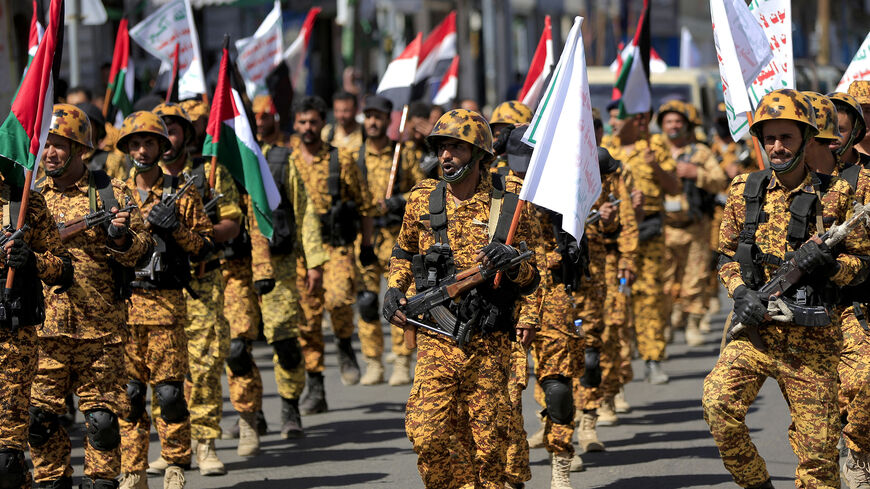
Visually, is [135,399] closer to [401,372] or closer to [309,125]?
[309,125]

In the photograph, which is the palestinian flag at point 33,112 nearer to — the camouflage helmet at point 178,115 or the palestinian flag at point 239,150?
the camouflage helmet at point 178,115

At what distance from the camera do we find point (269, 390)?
12.4m

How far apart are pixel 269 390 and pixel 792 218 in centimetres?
655

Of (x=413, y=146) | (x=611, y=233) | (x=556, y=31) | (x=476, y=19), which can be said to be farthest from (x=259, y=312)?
(x=556, y=31)

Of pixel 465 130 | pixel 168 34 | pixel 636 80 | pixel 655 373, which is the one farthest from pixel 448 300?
pixel 168 34

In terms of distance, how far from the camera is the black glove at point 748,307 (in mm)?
6500

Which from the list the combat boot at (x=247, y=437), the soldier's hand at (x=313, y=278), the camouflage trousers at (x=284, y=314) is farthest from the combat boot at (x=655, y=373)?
the combat boot at (x=247, y=437)

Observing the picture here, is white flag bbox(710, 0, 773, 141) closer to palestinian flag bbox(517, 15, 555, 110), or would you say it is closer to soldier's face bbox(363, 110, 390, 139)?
palestinian flag bbox(517, 15, 555, 110)

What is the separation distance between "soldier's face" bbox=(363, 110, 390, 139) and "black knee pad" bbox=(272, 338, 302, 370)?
11.0 ft

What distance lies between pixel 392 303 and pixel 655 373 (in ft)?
19.5

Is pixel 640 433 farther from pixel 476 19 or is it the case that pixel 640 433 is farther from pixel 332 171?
pixel 476 19

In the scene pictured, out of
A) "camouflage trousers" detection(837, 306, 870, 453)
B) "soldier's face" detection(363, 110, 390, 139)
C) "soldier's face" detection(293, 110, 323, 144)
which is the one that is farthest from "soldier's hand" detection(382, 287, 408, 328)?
"soldier's face" detection(363, 110, 390, 139)

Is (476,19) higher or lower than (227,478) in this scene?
higher

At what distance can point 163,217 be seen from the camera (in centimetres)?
802
